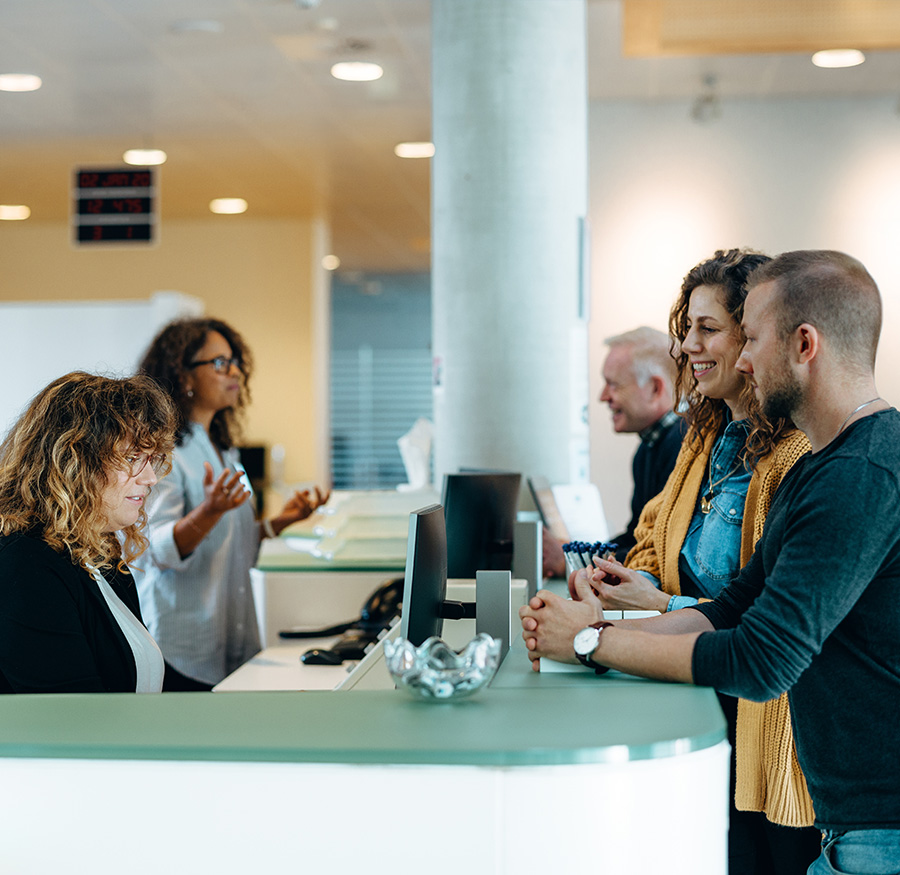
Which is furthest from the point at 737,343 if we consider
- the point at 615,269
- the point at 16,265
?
the point at 16,265

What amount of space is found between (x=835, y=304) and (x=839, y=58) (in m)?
4.61

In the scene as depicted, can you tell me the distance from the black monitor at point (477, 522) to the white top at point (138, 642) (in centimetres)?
96

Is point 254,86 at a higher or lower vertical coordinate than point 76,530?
higher

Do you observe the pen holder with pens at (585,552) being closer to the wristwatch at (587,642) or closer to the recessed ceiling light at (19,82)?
the wristwatch at (587,642)

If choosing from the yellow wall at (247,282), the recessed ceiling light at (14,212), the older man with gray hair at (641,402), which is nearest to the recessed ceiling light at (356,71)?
the older man with gray hair at (641,402)

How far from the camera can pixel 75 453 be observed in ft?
6.10

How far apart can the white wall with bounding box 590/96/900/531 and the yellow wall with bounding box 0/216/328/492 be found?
419cm

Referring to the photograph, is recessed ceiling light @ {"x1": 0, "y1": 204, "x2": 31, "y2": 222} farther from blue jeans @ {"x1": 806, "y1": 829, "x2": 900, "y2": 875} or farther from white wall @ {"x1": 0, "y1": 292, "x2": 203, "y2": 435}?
blue jeans @ {"x1": 806, "y1": 829, "x2": 900, "y2": 875}

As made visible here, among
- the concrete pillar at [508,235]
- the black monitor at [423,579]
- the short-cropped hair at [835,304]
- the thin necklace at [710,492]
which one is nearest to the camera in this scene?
the short-cropped hair at [835,304]

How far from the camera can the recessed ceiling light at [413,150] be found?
7.32 metres

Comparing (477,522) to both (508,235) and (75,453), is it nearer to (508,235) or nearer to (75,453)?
(75,453)

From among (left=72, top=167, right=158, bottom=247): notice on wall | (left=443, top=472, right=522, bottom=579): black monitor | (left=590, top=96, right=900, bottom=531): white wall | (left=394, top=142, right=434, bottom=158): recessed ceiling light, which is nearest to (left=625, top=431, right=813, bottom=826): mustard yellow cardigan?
(left=443, top=472, right=522, bottom=579): black monitor

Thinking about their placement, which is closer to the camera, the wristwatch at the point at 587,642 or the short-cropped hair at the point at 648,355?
the wristwatch at the point at 587,642

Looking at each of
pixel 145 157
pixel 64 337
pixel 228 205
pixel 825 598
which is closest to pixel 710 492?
pixel 825 598
